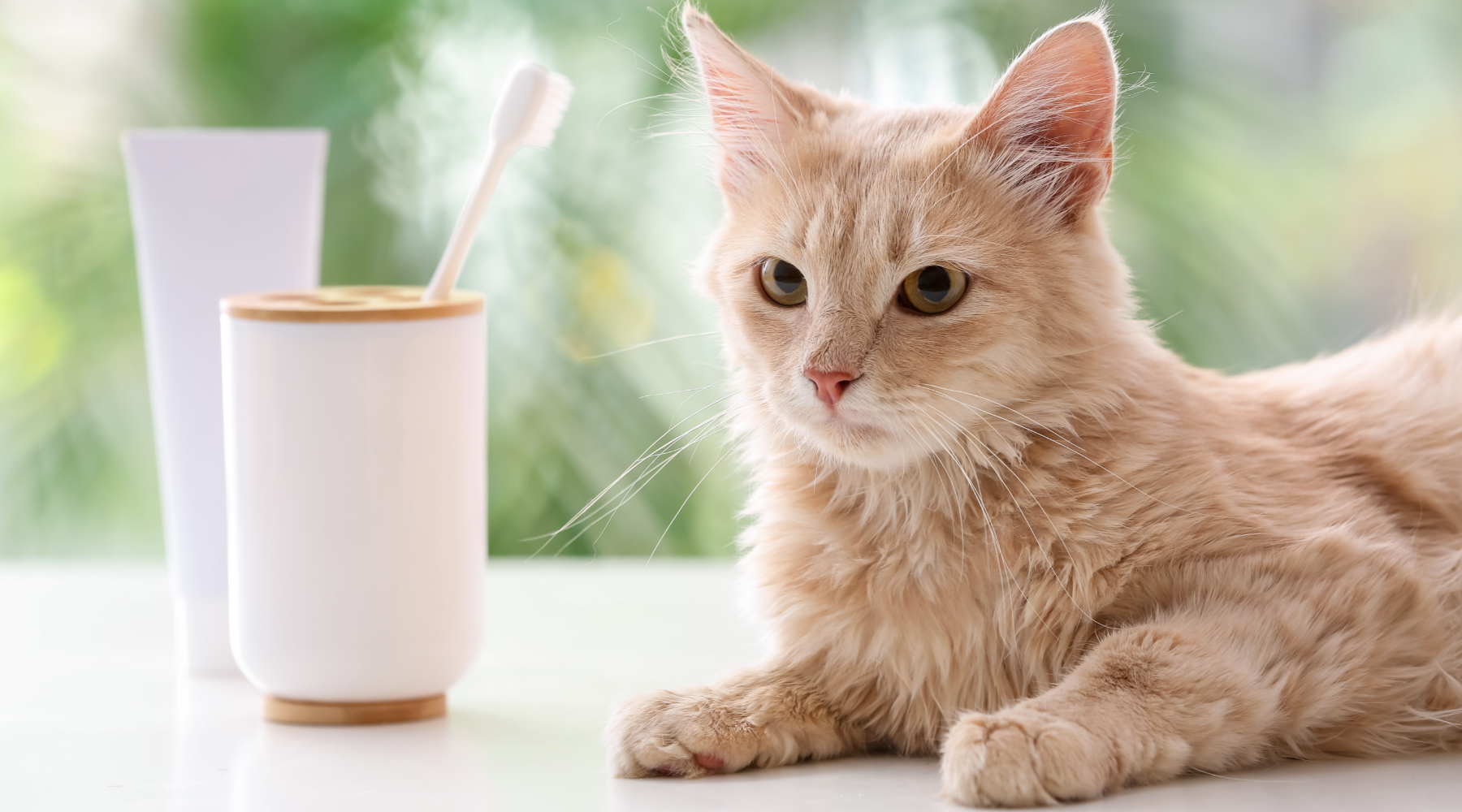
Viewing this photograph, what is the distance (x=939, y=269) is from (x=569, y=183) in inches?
60.7

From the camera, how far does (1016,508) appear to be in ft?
3.40

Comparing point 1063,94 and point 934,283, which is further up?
point 1063,94

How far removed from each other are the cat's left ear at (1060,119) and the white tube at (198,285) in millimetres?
740

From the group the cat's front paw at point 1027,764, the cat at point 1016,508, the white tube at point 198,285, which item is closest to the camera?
the cat's front paw at point 1027,764

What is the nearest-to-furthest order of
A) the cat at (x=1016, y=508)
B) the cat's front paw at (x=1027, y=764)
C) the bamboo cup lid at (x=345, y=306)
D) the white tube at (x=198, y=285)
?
1. the cat's front paw at (x=1027, y=764)
2. the cat at (x=1016, y=508)
3. the bamboo cup lid at (x=345, y=306)
4. the white tube at (x=198, y=285)

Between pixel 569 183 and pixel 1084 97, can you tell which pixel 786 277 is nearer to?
pixel 1084 97

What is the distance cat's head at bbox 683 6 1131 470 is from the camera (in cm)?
100

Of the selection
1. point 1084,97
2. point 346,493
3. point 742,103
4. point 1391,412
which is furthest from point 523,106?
point 1391,412

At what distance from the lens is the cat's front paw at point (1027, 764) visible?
855mm

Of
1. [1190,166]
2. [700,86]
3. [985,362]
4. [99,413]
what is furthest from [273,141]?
[1190,166]

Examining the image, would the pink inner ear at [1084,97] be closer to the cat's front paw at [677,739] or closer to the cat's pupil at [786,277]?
the cat's pupil at [786,277]

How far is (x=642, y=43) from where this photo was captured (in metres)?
2.43

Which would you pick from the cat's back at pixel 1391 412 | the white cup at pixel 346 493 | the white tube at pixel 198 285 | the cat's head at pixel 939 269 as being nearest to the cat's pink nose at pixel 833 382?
the cat's head at pixel 939 269

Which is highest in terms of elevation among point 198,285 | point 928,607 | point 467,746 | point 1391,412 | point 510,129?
point 510,129
